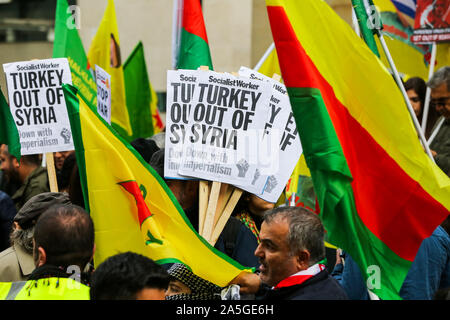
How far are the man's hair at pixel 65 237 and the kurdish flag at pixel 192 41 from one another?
248 cm

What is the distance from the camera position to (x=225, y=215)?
4.93 m

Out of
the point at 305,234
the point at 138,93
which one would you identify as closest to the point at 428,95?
the point at 305,234

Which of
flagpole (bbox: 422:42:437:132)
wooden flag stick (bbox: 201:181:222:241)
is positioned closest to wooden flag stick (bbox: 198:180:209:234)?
wooden flag stick (bbox: 201:181:222:241)

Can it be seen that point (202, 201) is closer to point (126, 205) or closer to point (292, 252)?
point (126, 205)

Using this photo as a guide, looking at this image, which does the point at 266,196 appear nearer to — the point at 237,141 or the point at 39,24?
the point at 237,141

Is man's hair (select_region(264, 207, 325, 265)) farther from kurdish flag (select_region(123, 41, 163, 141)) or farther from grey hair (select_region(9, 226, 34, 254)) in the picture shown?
kurdish flag (select_region(123, 41, 163, 141))

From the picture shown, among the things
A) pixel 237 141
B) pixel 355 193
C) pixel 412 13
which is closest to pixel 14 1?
pixel 412 13

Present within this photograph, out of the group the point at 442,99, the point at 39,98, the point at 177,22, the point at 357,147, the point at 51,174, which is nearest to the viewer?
the point at 357,147

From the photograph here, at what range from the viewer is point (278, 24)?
416 centimetres

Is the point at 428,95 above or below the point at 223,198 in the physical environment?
above

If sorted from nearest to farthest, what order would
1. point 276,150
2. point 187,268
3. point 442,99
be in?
point 187,268, point 276,150, point 442,99

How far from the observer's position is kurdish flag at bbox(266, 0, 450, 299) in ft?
13.0

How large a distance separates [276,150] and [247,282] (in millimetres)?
1240

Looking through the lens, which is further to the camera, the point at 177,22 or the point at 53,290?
the point at 177,22
